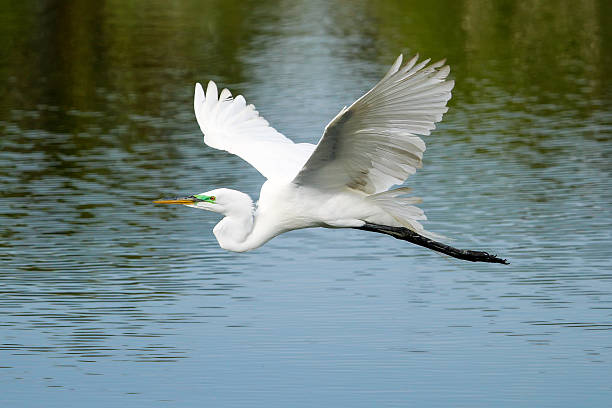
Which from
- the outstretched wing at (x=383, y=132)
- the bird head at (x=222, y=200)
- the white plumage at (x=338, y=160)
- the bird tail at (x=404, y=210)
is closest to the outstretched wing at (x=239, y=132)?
the white plumage at (x=338, y=160)

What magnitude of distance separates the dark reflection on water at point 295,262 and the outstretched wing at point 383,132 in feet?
6.11

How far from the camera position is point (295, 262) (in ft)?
45.6

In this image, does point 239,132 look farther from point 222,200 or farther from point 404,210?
point 404,210

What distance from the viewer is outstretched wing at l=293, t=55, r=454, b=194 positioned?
7.82 meters

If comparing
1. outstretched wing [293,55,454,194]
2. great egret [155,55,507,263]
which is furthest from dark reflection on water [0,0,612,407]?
outstretched wing [293,55,454,194]

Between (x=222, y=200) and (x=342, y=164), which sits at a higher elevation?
(x=342, y=164)

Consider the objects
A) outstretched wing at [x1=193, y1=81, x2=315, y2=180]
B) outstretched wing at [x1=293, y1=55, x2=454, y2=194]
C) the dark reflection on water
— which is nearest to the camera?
outstretched wing at [x1=293, y1=55, x2=454, y2=194]

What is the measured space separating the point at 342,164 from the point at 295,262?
5.17 m

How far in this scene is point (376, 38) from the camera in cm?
3419

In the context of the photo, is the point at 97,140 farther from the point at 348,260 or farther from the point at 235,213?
the point at 235,213

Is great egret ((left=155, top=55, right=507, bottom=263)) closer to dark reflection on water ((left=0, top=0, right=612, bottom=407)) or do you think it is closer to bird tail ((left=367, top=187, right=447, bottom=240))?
bird tail ((left=367, top=187, right=447, bottom=240))

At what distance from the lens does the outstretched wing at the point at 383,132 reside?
25.7 ft

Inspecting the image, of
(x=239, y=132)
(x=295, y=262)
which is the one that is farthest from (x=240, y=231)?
(x=295, y=262)

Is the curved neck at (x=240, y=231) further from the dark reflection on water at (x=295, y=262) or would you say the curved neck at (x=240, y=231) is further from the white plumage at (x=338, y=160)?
the dark reflection on water at (x=295, y=262)
